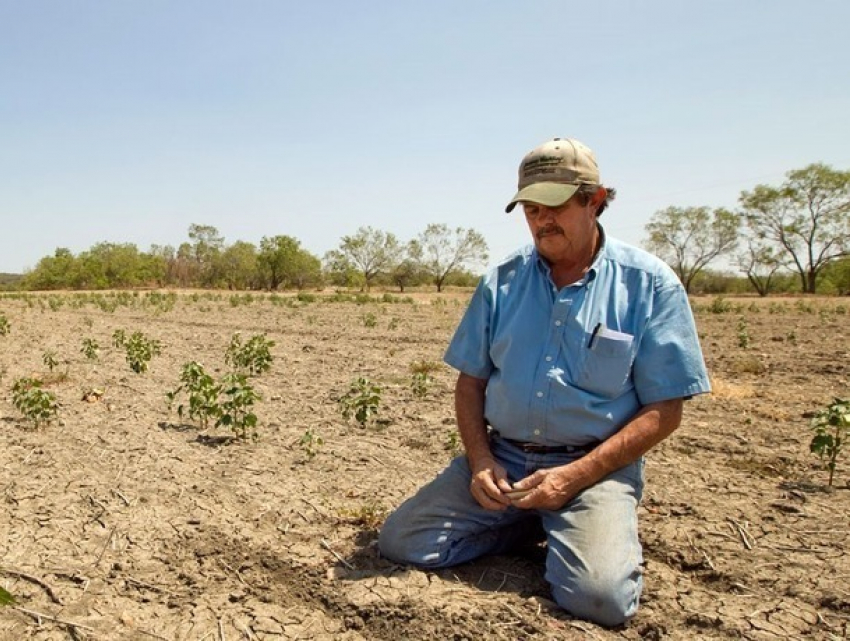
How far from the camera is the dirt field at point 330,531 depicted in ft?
8.10

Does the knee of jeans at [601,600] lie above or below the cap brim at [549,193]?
below

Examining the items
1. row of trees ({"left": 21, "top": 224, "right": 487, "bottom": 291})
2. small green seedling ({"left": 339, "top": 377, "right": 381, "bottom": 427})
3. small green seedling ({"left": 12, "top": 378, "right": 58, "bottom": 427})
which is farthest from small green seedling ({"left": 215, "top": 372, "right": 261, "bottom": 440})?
row of trees ({"left": 21, "top": 224, "right": 487, "bottom": 291})

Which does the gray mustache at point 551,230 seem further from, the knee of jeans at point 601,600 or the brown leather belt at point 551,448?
the knee of jeans at point 601,600

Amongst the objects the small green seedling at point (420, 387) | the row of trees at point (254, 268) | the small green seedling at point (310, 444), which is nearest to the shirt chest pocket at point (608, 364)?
the small green seedling at point (310, 444)

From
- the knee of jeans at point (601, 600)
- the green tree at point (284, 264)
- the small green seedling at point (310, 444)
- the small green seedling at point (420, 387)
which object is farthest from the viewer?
the green tree at point (284, 264)

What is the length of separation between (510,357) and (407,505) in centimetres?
80

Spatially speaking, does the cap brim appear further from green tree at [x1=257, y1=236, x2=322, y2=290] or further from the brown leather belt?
green tree at [x1=257, y1=236, x2=322, y2=290]

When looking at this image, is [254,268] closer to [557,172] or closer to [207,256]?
[207,256]

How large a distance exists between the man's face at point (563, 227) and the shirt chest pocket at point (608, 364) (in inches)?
15.9

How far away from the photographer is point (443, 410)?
240 inches

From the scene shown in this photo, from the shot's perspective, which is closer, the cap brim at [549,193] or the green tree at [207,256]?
the cap brim at [549,193]

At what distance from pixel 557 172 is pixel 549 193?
11 centimetres

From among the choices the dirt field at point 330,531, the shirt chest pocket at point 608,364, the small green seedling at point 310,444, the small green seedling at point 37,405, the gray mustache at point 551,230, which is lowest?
the dirt field at point 330,531

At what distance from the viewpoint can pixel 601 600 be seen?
238 centimetres
